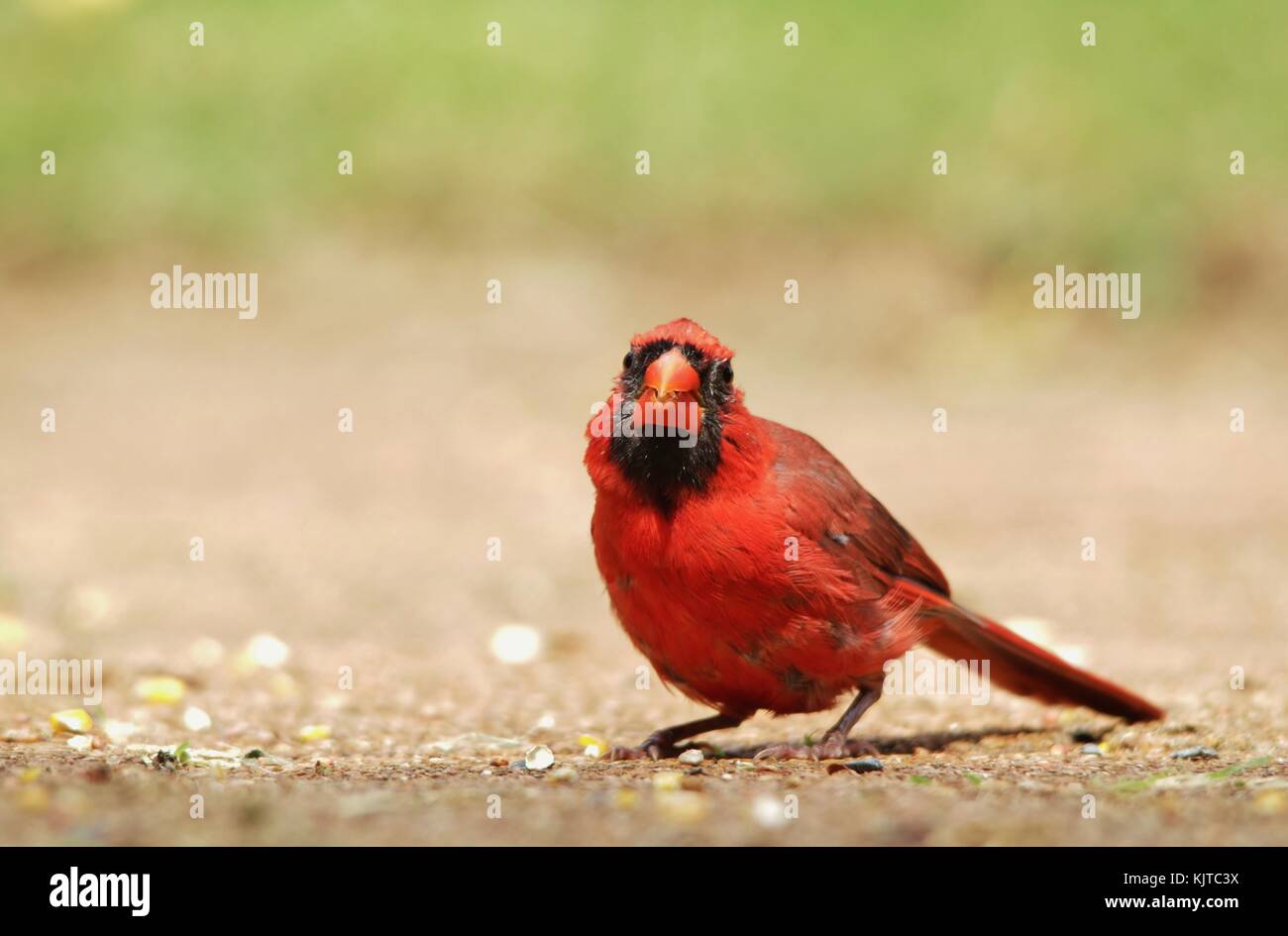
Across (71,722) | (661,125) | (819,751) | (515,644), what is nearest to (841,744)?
(819,751)

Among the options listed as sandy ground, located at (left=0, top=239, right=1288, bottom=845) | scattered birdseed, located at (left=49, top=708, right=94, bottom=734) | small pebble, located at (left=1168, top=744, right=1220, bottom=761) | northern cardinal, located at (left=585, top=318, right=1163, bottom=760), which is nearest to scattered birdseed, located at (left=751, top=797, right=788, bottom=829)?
sandy ground, located at (left=0, top=239, right=1288, bottom=845)

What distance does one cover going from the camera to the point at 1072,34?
44.5 feet

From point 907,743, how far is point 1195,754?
0.94 m

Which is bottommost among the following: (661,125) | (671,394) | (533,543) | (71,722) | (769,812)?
(769,812)

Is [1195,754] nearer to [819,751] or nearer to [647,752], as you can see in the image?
[819,751]

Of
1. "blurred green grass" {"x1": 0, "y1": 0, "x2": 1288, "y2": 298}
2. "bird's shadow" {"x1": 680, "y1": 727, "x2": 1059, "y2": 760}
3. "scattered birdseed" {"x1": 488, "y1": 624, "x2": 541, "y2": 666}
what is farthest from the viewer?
"blurred green grass" {"x1": 0, "y1": 0, "x2": 1288, "y2": 298}

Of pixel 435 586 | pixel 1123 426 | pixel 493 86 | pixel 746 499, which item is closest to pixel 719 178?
pixel 493 86

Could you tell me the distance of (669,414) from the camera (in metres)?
4.71

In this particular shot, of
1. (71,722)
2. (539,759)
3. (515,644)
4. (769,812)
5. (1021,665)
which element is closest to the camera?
(769,812)

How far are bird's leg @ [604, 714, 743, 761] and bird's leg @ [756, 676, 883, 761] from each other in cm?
15

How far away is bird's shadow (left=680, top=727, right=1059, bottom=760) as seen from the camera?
5.27 m

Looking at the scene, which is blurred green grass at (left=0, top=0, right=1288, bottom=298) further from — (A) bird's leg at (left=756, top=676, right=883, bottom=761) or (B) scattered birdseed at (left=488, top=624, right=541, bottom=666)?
(A) bird's leg at (left=756, top=676, right=883, bottom=761)

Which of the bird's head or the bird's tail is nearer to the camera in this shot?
the bird's head

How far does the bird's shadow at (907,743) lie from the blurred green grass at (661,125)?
23.9ft
